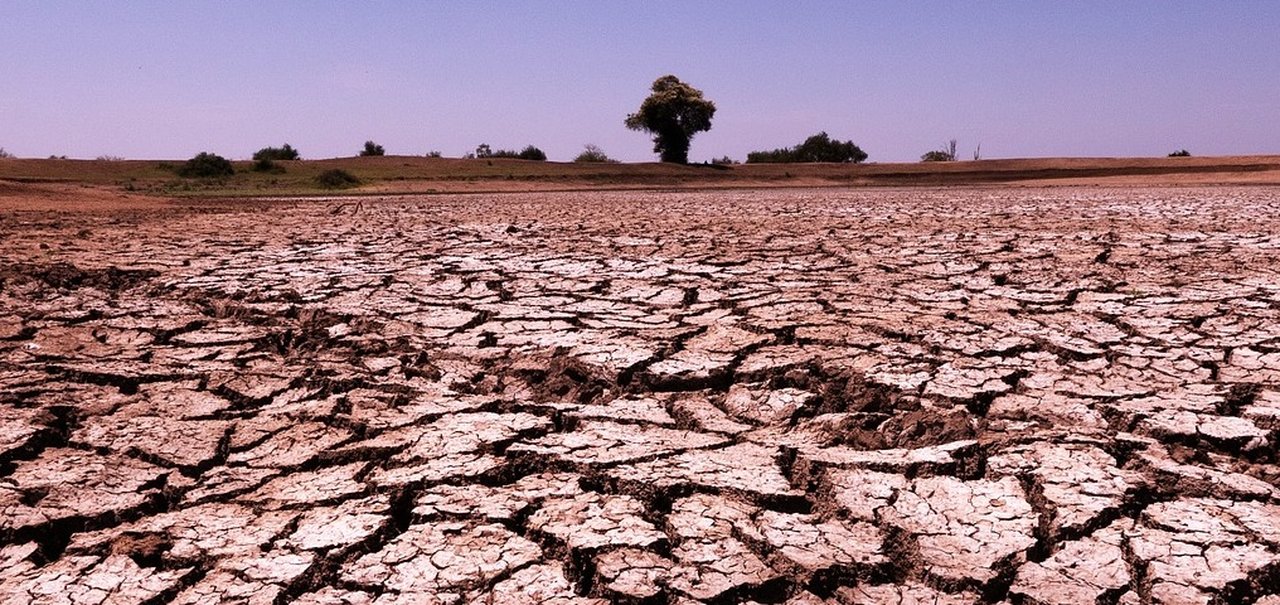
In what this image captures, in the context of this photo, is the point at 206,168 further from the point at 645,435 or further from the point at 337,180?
the point at 645,435

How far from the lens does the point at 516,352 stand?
338 cm

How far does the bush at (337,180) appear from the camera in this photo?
69.4ft

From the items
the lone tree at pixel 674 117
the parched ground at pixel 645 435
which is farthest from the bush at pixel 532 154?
the parched ground at pixel 645 435

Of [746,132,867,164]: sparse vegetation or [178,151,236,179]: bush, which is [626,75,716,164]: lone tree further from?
[178,151,236,179]: bush

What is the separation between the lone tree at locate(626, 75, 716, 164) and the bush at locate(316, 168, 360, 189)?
A: 19583mm

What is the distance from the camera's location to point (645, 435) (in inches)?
98.7

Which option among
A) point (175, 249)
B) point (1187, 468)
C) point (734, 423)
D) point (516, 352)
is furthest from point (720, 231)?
point (1187, 468)

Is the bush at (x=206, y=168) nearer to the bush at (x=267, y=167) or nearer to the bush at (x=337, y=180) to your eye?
the bush at (x=267, y=167)

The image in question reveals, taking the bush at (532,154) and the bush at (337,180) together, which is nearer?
the bush at (337,180)

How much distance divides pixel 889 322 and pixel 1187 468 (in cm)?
152

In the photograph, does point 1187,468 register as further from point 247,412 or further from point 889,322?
point 247,412

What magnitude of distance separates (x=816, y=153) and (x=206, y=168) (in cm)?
2592

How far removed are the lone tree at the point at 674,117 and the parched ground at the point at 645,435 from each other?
116ft

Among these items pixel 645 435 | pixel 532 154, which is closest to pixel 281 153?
pixel 532 154
